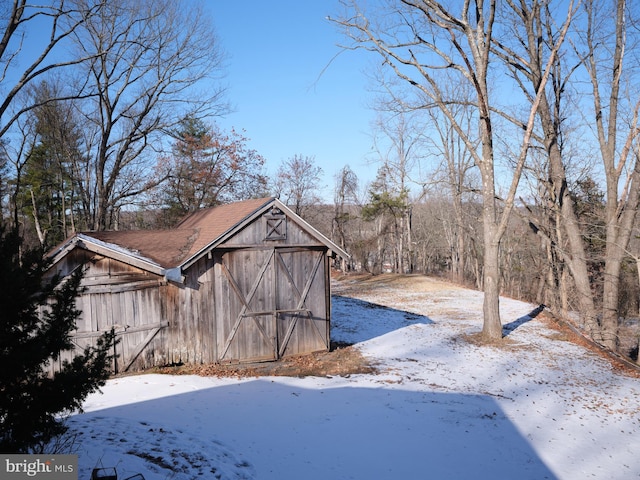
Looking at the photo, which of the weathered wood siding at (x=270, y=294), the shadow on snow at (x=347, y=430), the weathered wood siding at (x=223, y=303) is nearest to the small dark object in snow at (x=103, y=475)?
the shadow on snow at (x=347, y=430)

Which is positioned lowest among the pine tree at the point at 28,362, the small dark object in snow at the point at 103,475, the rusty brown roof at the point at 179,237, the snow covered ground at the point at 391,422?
the snow covered ground at the point at 391,422

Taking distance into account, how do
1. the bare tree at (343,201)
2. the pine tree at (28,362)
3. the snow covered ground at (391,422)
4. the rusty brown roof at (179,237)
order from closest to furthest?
the pine tree at (28,362) → the snow covered ground at (391,422) → the rusty brown roof at (179,237) → the bare tree at (343,201)

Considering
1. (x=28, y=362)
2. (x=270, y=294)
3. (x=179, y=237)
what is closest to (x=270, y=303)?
(x=270, y=294)

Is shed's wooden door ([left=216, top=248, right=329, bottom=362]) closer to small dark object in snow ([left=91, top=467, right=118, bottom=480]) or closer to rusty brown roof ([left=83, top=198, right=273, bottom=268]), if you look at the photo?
rusty brown roof ([left=83, top=198, right=273, bottom=268])

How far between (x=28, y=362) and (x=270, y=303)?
899cm

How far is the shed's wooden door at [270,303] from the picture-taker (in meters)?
12.6

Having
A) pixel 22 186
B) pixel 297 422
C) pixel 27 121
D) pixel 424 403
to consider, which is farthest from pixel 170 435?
pixel 22 186

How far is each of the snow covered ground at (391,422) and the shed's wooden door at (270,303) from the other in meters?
1.86

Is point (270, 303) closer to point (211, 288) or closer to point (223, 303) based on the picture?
point (223, 303)

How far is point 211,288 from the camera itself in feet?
40.9

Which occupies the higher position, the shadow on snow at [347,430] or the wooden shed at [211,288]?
the wooden shed at [211,288]

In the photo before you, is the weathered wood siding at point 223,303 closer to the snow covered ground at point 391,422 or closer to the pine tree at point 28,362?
the snow covered ground at point 391,422

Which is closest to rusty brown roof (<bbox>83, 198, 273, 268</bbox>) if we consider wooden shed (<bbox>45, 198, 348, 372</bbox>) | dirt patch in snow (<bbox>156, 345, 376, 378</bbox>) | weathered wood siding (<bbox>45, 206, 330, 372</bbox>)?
wooden shed (<bbox>45, 198, 348, 372</bbox>)

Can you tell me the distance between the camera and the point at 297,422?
840 cm
